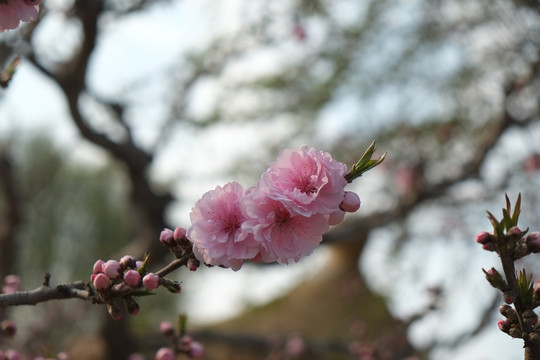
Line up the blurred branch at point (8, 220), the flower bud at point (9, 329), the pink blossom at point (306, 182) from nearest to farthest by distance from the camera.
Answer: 1. the pink blossom at point (306, 182)
2. the flower bud at point (9, 329)
3. the blurred branch at point (8, 220)

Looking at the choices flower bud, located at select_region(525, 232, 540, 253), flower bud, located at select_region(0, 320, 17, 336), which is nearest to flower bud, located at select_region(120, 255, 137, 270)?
flower bud, located at select_region(0, 320, 17, 336)

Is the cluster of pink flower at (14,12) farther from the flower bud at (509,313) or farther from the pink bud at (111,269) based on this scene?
the flower bud at (509,313)

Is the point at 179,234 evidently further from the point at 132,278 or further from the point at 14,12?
the point at 14,12

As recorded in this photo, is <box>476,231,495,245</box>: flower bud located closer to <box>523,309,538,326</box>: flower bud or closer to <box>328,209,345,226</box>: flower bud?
<box>523,309,538,326</box>: flower bud

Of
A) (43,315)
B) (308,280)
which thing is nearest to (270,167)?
(308,280)

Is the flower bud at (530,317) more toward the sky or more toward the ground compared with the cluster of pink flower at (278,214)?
more toward the ground

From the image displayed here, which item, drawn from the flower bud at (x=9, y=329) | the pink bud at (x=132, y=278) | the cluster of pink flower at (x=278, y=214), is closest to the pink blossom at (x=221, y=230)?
the cluster of pink flower at (x=278, y=214)
